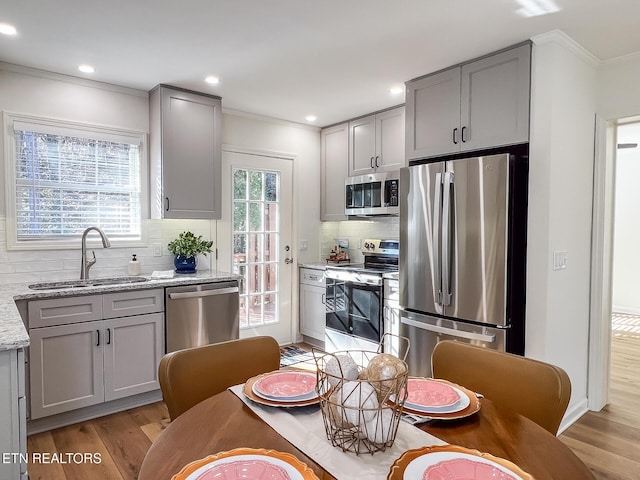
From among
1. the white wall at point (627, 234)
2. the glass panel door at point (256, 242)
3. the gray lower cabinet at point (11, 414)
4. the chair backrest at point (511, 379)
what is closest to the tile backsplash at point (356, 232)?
the glass panel door at point (256, 242)

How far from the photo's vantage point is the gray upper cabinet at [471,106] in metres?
2.60

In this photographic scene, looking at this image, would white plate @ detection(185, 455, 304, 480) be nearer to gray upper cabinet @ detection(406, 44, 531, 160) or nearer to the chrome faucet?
gray upper cabinet @ detection(406, 44, 531, 160)

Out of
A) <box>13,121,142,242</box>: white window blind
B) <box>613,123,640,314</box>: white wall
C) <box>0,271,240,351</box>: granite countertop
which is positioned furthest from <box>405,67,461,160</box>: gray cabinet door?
<box>613,123,640,314</box>: white wall

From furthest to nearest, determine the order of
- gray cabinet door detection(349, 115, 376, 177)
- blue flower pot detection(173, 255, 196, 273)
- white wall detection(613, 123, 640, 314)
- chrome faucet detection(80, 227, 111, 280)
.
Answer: white wall detection(613, 123, 640, 314) < gray cabinet door detection(349, 115, 376, 177) < blue flower pot detection(173, 255, 196, 273) < chrome faucet detection(80, 227, 111, 280)

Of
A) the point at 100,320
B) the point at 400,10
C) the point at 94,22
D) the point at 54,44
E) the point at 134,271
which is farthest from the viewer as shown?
the point at 134,271

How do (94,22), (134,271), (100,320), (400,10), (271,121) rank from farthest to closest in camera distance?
1. (271,121)
2. (134,271)
3. (100,320)
4. (94,22)
5. (400,10)

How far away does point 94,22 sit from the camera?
2.37 metres

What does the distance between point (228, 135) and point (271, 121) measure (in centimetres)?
55

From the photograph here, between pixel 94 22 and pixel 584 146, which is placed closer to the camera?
pixel 94 22

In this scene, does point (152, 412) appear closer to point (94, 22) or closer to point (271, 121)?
point (94, 22)

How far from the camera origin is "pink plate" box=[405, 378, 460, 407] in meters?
1.24

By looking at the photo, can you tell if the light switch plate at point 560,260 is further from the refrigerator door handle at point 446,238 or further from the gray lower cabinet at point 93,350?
the gray lower cabinet at point 93,350

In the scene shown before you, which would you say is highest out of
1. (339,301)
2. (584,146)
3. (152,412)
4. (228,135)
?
(228,135)

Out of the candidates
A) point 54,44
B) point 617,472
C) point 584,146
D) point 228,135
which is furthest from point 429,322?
point 54,44
